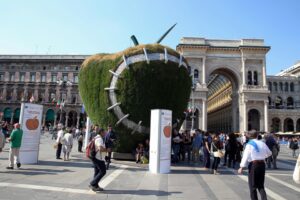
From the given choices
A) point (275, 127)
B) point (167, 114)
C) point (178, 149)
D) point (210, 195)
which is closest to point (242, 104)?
point (275, 127)

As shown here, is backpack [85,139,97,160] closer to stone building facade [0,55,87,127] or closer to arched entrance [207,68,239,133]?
arched entrance [207,68,239,133]

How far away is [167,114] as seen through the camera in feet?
38.3

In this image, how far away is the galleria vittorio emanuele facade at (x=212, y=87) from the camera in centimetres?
5656

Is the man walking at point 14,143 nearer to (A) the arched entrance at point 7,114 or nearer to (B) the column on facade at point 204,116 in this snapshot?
(B) the column on facade at point 204,116

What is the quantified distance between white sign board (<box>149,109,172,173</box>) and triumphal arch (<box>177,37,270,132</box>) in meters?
43.5

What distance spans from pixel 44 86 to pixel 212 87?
2020 inches

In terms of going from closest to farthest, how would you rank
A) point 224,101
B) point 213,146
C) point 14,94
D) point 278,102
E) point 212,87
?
point 213,146 < point 14,94 < point 224,101 < point 278,102 < point 212,87

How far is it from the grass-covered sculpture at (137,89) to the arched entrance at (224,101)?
47574mm

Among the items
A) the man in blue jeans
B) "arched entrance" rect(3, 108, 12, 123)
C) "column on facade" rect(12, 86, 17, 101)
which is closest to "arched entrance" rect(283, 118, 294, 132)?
"column on facade" rect(12, 86, 17, 101)

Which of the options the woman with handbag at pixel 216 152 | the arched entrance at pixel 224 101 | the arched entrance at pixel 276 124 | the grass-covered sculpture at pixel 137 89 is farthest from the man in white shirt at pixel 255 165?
the arched entrance at pixel 276 124

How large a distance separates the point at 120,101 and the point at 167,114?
9.10 ft

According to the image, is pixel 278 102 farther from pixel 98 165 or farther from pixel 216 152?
pixel 98 165

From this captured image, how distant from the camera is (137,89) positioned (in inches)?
519

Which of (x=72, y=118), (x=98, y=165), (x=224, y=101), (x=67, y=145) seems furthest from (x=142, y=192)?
(x=224, y=101)
